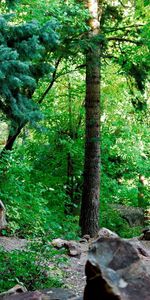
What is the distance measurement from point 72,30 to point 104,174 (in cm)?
520

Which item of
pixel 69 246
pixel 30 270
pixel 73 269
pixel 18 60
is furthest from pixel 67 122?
pixel 30 270

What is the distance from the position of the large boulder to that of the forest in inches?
91.0

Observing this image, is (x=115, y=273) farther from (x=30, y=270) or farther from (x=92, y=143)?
(x=92, y=143)

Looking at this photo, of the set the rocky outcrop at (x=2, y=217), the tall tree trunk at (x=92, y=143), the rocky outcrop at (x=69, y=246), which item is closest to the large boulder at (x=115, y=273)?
the rocky outcrop at (x=69, y=246)

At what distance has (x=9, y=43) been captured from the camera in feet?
21.9

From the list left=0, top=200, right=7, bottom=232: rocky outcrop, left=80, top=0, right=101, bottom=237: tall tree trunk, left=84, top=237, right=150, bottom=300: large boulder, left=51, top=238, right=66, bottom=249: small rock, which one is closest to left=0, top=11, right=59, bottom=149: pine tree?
left=0, top=200, right=7, bottom=232: rocky outcrop

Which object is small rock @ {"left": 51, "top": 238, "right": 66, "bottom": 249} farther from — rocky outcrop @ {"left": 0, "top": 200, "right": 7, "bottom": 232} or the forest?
rocky outcrop @ {"left": 0, "top": 200, "right": 7, "bottom": 232}

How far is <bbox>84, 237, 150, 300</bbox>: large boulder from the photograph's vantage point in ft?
9.52

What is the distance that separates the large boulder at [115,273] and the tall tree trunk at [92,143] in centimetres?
741

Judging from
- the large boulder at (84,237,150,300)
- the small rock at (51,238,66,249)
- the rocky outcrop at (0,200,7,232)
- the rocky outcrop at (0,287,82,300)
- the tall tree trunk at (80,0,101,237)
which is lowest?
the rocky outcrop at (0,287,82,300)

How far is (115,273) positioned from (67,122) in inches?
447

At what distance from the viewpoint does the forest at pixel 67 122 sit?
6.54 metres

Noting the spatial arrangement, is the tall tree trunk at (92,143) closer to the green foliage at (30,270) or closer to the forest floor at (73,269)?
the forest floor at (73,269)

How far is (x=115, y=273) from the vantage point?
3.03 m
